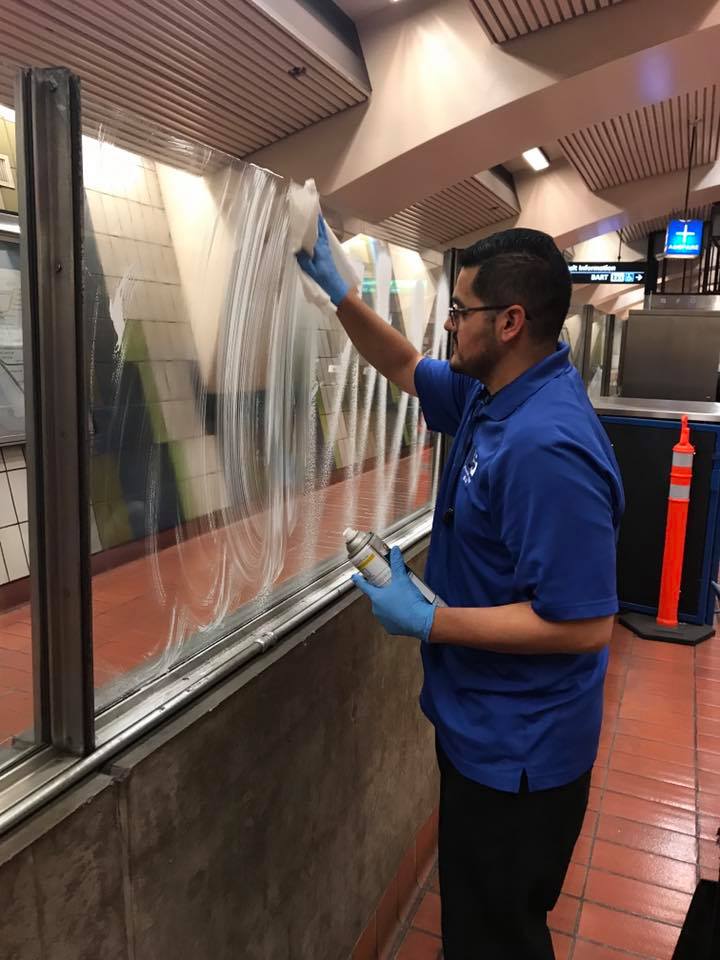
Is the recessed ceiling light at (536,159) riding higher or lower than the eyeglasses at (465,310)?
higher

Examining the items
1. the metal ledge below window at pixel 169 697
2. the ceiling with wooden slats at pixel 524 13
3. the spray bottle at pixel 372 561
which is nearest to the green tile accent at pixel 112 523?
the metal ledge below window at pixel 169 697

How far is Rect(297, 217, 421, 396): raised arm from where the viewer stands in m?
1.37

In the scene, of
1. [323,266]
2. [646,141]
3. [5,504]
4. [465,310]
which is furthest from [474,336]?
[646,141]

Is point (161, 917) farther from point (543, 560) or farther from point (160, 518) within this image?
point (543, 560)

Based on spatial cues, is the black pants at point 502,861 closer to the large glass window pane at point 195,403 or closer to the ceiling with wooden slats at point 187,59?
the large glass window pane at point 195,403

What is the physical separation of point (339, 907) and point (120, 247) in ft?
4.41

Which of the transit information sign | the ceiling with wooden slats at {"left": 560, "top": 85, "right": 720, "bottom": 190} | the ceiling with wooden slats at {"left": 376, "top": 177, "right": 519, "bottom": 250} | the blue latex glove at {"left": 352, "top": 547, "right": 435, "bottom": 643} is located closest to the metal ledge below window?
the blue latex glove at {"left": 352, "top": 547, "right": 435, "bottom": 643}

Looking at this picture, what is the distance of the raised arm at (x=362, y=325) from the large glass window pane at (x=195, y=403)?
53 mm

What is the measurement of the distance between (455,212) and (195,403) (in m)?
9.18

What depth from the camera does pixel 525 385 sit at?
1.18 meters

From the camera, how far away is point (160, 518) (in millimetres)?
1095

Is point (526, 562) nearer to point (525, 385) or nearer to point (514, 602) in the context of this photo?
point (514, 602)

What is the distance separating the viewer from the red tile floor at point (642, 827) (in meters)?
1.84

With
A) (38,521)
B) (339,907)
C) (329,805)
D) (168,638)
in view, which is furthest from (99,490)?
(339,907)
